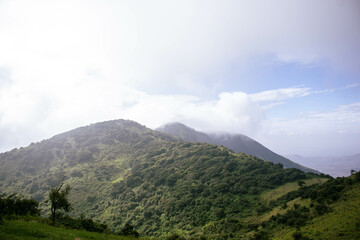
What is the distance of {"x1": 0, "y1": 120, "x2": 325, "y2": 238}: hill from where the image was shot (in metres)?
54.4

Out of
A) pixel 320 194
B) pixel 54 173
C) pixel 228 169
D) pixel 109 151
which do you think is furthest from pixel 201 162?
pixel 54 173

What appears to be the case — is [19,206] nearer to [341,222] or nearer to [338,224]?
[338,224]

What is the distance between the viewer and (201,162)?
8938 cm

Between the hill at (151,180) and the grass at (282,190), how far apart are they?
2105mm

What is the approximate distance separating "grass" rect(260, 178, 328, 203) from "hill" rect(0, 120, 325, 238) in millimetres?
2105

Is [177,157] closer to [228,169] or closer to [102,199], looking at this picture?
[228,169]

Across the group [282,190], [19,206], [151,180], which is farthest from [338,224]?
[151,180]

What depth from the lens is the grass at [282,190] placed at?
50.5m

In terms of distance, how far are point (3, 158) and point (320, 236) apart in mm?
186090

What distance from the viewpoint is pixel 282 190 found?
52.3m

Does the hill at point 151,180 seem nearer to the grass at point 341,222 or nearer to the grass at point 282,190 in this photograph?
the grass at point 282,190

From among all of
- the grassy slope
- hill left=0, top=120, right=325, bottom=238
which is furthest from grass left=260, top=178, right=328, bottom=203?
the grassy slope

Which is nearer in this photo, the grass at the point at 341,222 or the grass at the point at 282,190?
the grass at the point at 341,222

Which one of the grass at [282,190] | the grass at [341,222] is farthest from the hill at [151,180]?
the grass at [341,222]
